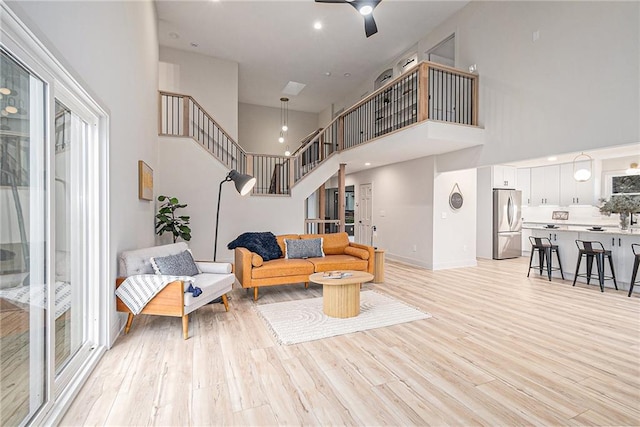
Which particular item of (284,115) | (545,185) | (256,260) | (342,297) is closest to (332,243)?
(256,260)

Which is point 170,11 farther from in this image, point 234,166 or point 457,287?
point 457,287

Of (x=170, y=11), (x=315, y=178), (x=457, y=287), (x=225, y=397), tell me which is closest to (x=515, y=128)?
(x=457, y=287)

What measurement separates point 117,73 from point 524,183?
9.60m

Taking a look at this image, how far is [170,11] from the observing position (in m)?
5.96

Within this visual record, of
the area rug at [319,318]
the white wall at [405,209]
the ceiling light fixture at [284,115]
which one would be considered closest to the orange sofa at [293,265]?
the area rug at [319,318]

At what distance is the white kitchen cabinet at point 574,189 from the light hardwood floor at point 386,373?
4734 mm

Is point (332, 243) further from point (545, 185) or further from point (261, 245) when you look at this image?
point (545, 185)

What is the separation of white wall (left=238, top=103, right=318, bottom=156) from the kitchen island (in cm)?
803


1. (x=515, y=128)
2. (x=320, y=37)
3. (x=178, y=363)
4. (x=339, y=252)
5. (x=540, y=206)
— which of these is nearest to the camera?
(x=178, y=363)

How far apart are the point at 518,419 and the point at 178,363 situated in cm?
249

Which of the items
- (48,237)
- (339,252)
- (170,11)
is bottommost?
(339,252)

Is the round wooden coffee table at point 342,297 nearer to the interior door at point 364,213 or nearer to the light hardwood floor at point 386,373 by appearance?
the light hardwood floor at point 386,373

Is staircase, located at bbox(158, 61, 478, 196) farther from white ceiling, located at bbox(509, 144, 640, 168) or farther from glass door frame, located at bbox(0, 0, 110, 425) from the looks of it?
glass door frame, located at bbox(0, 0, 110, 425)

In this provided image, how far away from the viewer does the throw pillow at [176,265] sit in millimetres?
3447
